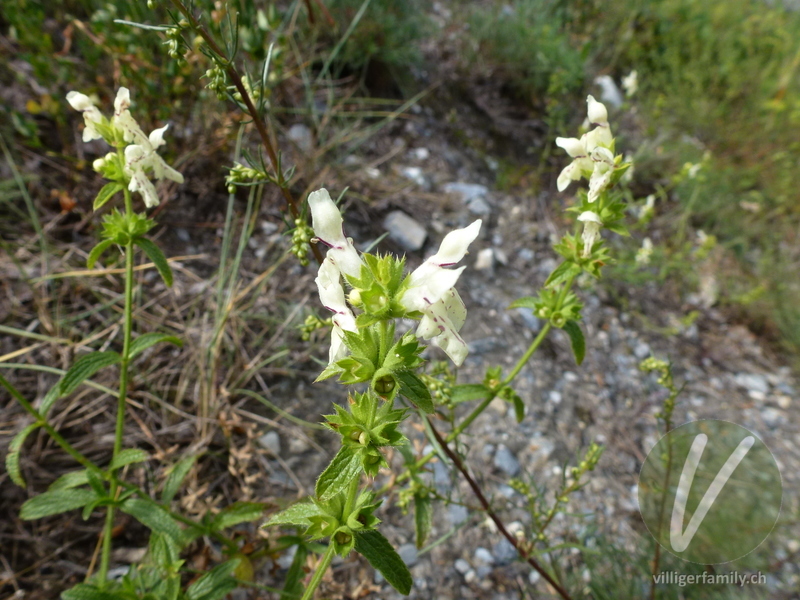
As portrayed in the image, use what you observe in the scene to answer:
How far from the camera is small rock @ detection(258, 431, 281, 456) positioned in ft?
6.45

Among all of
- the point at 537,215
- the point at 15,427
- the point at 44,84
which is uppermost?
the point at 537,215

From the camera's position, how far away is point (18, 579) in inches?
61.5

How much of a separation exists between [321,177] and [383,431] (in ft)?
6.33

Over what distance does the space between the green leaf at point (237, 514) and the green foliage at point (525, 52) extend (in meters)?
3.26

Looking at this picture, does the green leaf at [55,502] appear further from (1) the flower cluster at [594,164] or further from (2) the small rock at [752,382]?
(2) the small rock at [752,382]

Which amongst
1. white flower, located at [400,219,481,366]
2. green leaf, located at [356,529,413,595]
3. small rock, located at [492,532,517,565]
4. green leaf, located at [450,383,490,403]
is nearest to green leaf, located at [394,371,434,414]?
white flower, located at [400,219,481,366]

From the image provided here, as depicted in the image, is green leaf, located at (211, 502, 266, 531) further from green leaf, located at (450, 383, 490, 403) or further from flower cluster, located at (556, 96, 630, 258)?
flower cluster, located at (556, 96, 630, 258)

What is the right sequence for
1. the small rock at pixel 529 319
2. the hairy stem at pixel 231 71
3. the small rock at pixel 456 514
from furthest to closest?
1. the small rock at pixel 529 319
2. the small rock at pixel 456 514
3. the hairy stem at pixel 231 71

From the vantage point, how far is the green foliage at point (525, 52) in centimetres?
359

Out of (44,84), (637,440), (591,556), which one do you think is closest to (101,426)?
(44,84)

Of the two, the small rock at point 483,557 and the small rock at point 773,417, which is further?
the small rock at point 773,417

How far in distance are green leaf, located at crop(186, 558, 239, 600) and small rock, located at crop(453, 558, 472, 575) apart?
0.86 metres

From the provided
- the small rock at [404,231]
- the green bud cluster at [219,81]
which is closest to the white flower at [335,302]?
the green bud cluster at [219,81]

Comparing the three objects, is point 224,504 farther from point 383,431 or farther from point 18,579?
point 383,431
